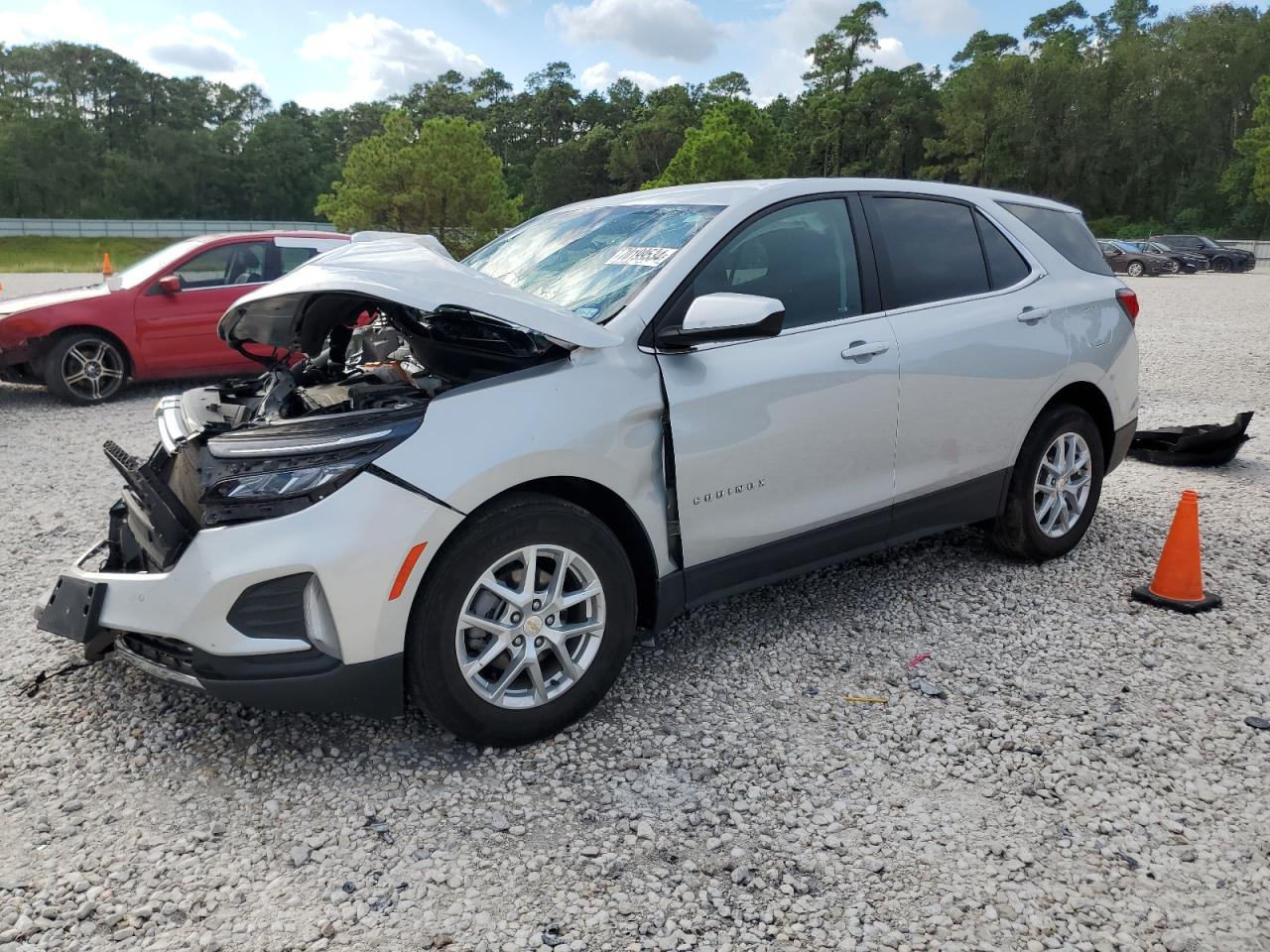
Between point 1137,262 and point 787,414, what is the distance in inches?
1323

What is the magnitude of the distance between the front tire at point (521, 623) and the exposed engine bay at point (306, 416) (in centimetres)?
45

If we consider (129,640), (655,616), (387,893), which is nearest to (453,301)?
(655,616)

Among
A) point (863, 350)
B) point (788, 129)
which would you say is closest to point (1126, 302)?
point (863, 350)

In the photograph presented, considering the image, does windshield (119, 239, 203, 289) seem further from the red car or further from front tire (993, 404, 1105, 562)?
front tire (993, 404, 1105, 562)

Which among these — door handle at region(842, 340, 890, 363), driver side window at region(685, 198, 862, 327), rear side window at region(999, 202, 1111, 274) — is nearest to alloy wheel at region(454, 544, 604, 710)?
driver side window at region(685, 198, 862, 327)

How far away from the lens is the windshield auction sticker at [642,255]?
3.58 metres

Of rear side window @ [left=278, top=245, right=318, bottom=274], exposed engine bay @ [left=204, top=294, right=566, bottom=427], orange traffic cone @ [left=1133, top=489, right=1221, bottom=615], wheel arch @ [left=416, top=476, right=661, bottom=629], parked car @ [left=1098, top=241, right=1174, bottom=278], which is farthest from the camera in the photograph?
parked car @ [left=1098, top=241, right=1174, bottom=278]

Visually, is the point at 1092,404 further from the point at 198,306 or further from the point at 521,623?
the point at 198,306

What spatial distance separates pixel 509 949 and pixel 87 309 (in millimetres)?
8615

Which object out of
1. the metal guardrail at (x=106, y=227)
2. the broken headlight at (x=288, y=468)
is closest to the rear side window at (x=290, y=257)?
the broken headlight at (x=288, y=468)

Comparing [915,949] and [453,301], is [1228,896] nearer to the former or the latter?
[915,949]

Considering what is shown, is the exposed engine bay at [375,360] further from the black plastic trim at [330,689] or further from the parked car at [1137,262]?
the parked car at [1137,262]

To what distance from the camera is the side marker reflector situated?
283cm

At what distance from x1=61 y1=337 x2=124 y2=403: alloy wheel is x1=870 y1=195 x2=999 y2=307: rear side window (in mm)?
7928
